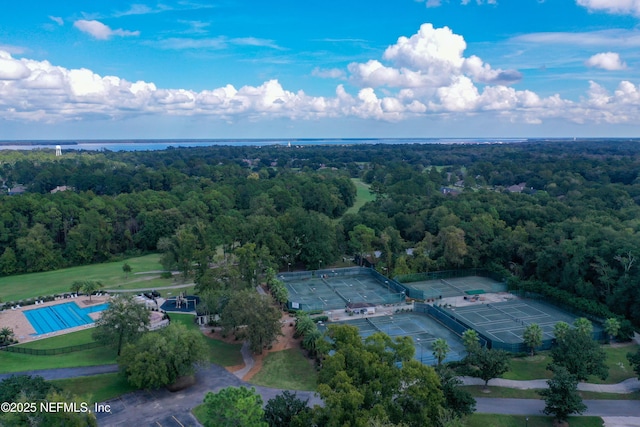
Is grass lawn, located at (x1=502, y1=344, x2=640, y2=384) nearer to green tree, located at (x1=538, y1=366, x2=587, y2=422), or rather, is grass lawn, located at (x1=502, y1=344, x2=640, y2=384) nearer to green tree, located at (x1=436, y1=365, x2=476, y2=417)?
green tree, located at (x1=538, y1=366, x2=587, y2=422)

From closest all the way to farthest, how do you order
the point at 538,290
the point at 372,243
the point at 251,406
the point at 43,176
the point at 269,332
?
the point at 251,406 < the point at 269,332 < the point at 538,290 < the point at 372,243 < the point at 43,176

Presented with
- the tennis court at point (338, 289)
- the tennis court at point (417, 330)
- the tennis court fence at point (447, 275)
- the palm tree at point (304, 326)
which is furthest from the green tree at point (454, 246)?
the palm tree at point (304, 326)

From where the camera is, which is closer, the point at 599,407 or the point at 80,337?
the point at 599,407

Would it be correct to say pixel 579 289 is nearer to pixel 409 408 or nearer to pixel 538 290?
pixel 538 290

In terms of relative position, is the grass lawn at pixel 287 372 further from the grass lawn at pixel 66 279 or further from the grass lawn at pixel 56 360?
the grass lawn at pixel 66 279

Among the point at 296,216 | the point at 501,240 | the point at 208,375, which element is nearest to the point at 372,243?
the point at 296,216

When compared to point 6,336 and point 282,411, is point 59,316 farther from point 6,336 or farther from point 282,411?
point 282,411
